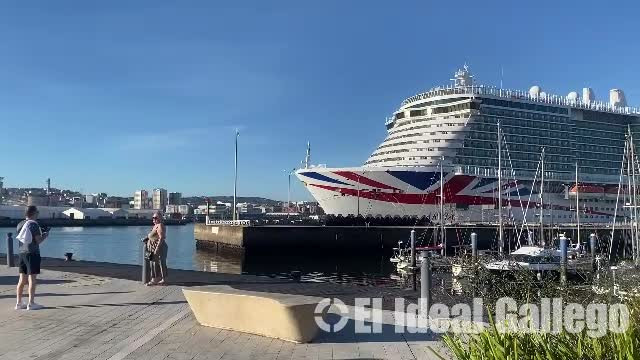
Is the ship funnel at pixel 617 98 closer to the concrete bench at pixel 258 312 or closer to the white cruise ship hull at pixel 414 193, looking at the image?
the white cruise ship hull at pixel 414 193

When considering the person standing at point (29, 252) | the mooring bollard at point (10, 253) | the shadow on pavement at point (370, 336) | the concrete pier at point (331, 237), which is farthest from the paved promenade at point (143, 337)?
the concrete pier at point (331, 237)

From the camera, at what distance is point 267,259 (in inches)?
1614

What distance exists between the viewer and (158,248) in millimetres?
12531

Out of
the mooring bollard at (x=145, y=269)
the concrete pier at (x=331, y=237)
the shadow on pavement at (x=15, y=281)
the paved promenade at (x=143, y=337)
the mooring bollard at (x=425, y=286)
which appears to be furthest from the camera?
the concrete pier at (x=331, y=237)

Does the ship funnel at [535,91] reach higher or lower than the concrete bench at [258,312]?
higher

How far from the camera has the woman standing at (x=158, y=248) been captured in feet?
40.9

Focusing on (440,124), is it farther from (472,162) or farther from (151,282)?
(151,282)

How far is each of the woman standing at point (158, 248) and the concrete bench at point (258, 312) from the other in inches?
182

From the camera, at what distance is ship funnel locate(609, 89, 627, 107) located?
67.8 metres

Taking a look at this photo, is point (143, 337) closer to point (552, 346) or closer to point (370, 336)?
point (370, 336)

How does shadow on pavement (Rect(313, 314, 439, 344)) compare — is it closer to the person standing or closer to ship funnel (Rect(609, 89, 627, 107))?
the person standing

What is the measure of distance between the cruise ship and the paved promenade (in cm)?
4023

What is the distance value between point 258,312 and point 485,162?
164 feet

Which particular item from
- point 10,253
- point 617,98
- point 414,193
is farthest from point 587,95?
point 10,253
